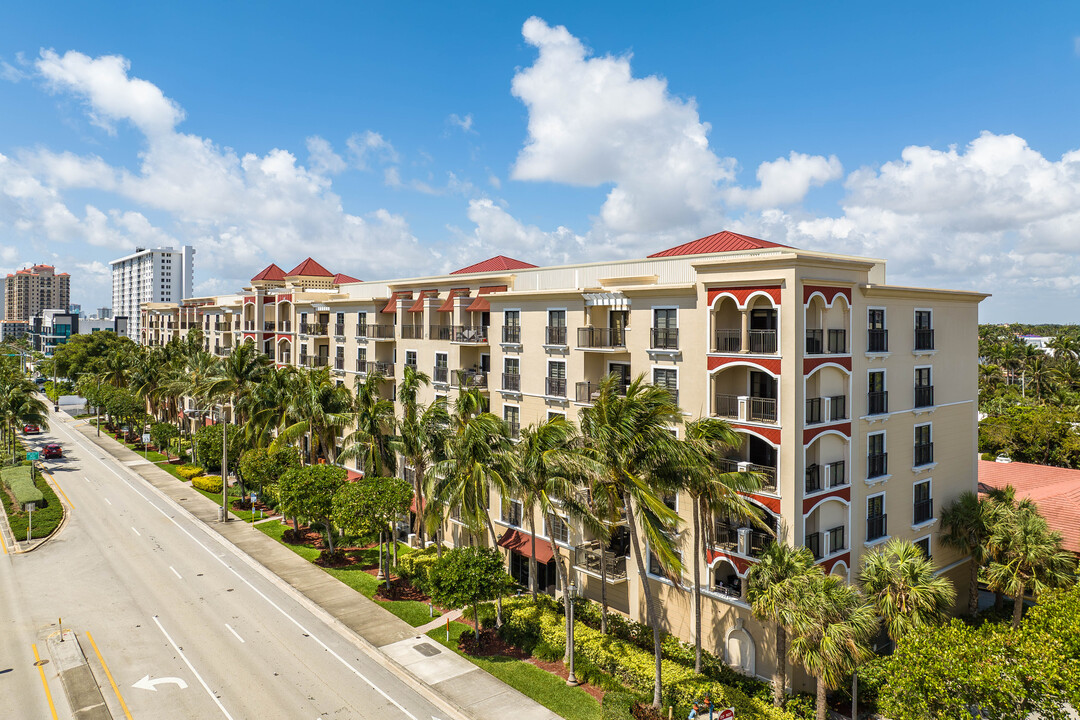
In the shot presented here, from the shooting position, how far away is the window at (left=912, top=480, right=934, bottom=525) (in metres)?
32.7

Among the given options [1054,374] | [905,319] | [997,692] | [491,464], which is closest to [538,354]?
[491,464]

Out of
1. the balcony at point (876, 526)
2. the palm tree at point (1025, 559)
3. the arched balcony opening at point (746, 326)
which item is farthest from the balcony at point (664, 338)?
the palm tree at point (1025, 559)

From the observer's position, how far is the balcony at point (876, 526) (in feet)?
98.2

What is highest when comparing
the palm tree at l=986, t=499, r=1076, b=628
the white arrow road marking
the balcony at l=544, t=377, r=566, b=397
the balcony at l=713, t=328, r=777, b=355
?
the balcony at l=713, t=328, r=777, b=355

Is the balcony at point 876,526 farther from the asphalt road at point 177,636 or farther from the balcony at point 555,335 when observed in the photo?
the asphalt road at point 177,636

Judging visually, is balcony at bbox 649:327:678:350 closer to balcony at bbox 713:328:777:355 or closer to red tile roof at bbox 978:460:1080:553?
balcony at bbox 713:328:777:355

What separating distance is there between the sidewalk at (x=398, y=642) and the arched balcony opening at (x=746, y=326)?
16363mm

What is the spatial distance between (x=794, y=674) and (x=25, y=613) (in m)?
37.1

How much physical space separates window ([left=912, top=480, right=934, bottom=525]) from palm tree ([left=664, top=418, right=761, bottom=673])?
1096 centimetres

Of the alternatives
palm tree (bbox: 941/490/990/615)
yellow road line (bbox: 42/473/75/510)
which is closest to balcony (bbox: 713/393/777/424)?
palm tree (bbox: 941/490/990/615)

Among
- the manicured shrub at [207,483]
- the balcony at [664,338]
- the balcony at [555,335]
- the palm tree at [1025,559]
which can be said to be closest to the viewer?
the palm tree at [1025,559]

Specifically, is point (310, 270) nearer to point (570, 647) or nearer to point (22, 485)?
point (22, 485)

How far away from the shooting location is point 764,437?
2716cm

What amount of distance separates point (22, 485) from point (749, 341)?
5649 cm
